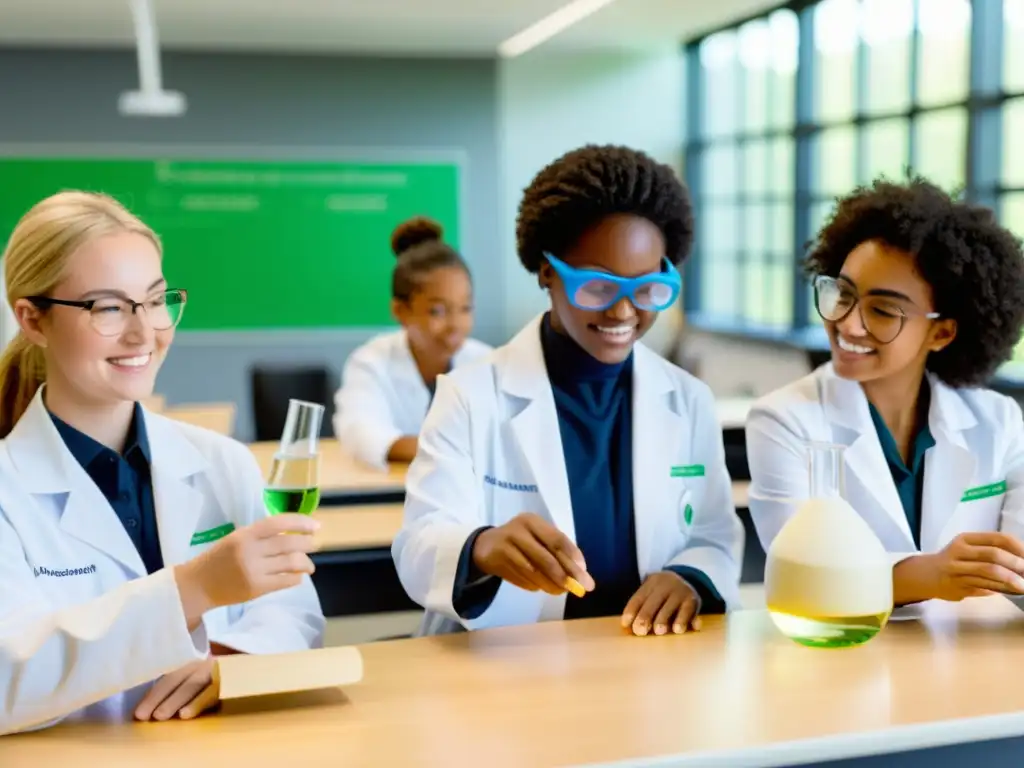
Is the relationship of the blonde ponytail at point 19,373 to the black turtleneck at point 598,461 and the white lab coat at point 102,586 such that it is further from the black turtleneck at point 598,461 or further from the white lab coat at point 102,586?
the black turtleneck at point 598,461

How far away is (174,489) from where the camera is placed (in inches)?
67.7

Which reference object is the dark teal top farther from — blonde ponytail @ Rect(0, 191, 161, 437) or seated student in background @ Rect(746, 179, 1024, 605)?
blonde ponytail @ Rect(0, 191, 161, 437)

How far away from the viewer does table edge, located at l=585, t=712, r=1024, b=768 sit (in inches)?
48.1

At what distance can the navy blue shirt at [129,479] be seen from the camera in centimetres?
166

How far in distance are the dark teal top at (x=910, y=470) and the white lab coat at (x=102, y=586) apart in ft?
3.53

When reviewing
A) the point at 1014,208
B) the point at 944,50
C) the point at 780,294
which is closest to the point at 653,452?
the point at 1014,208

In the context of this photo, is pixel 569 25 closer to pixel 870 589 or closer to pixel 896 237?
pixel 896 237

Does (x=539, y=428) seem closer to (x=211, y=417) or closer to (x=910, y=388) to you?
(x=910, y=388)

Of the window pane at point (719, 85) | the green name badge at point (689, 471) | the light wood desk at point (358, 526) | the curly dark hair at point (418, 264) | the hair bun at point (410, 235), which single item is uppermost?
the window pane at point (719, 85)

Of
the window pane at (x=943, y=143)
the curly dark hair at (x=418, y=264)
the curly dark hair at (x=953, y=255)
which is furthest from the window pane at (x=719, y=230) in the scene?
the curly dark hair at (x=953, y=255)

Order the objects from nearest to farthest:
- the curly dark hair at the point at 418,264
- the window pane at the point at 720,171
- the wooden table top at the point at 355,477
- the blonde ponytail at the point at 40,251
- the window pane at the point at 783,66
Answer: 1. the blonde ponytail at the point at 40,251
2. the wooden table top at the point at 355,477
3. the curly dark hair at the point at 418,264
4. the window pane at the point at 783,66
5. the window pane at the point at 720,171

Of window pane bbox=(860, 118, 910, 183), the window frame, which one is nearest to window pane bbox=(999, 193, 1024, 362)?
the window frame

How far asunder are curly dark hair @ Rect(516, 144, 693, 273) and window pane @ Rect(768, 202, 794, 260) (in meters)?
6.43

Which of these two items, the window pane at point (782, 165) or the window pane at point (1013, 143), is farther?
the window pane at point (782, 165)
